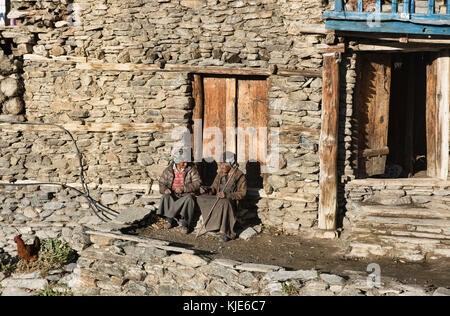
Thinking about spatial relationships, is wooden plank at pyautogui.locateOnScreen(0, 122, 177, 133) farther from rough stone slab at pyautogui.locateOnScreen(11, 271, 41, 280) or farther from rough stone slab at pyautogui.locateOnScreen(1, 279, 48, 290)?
rough stone slab at pyautogui.locateOnScreen(1, 279, 48, 290)

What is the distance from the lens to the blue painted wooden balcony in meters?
7.62

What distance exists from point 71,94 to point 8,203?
2435 mm

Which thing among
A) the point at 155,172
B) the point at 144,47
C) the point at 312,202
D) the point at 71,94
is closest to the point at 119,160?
the point at 155,172

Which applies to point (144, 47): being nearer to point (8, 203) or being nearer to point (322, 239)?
point (8, 203)

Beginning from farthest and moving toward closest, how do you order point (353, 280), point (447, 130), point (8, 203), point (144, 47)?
point (8, 203) < point (144, 47) < point (447, 130) < point (353, 280)

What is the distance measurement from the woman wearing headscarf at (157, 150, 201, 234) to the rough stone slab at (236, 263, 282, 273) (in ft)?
5.76

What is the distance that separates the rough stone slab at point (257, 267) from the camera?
644 centimetres

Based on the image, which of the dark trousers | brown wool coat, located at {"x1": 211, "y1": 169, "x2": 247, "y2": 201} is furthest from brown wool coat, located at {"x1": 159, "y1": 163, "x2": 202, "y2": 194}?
brown wool coat, located at {"x1": 211, "y1": 169, "x2": 247, "y2": 201}

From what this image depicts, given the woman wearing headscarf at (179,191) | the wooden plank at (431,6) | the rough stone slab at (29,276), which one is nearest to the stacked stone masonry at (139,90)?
the woman wearing headscarf at (179,191)

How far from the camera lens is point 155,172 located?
8.95 m

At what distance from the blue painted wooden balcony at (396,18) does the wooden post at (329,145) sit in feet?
1.88

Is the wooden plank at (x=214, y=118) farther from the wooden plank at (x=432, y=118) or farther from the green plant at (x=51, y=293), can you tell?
the wooden plank at (x=432, y=118)

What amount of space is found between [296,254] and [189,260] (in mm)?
1764

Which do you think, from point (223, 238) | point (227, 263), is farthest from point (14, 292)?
point (223, 238)
